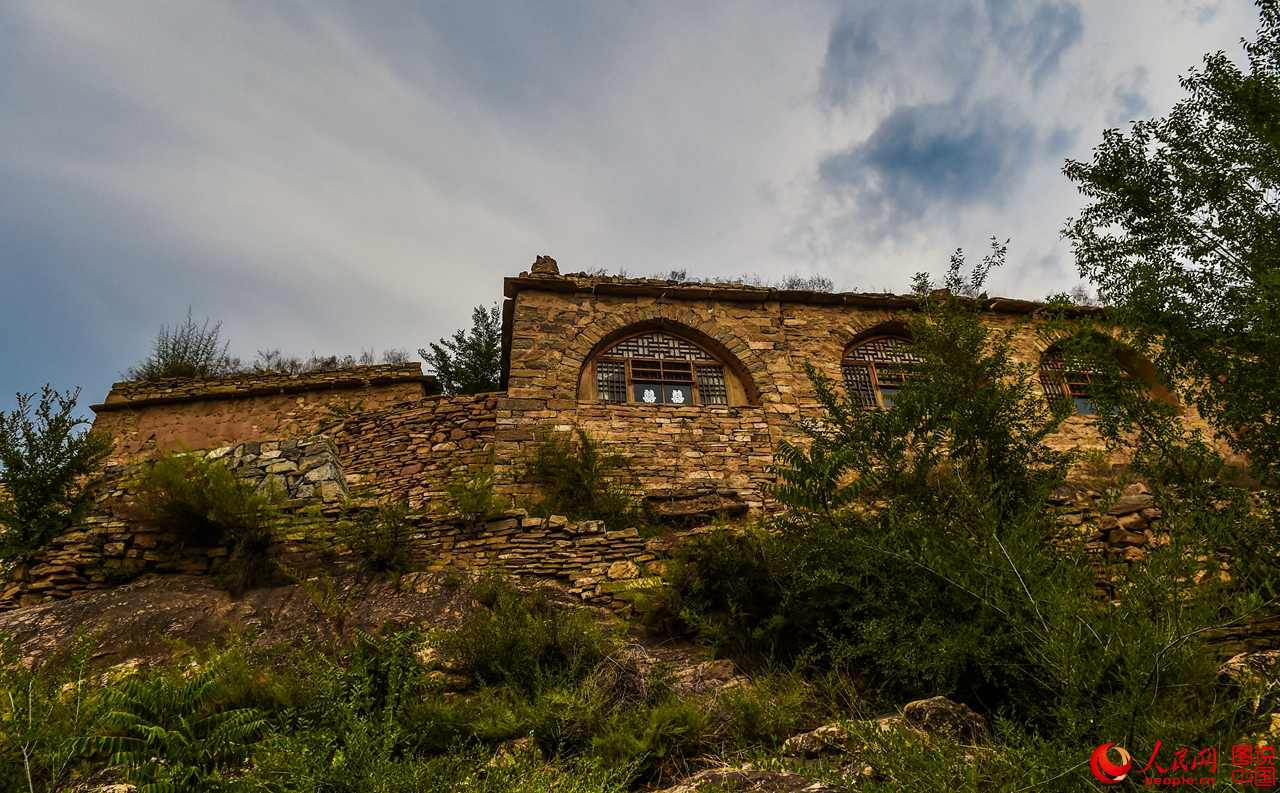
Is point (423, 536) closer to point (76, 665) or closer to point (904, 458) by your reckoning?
point (76, 665)

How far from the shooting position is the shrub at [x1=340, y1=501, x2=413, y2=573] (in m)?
6.35

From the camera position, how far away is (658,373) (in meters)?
11.2

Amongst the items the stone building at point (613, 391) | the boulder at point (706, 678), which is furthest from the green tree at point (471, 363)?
the boulder at point (706, 678)

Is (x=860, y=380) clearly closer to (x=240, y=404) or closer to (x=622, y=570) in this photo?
(x=622, y=570)

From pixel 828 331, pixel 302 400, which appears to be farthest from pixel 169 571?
pixel 828 331

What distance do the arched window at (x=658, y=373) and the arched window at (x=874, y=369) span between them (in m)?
2.33

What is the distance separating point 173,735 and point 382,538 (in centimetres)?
283

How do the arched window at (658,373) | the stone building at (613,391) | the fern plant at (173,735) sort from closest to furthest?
the fern plant at (173,735)
the stone building at (613,391)
the arched window at (658,373)

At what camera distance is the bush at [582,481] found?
8.32 meters

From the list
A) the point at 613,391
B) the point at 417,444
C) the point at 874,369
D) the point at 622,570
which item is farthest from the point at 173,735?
the point at 874,369

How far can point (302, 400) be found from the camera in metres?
11.6

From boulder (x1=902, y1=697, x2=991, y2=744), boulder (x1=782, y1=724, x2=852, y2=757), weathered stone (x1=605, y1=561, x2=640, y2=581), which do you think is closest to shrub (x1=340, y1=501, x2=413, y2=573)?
weathered stone (x1=605, y1=561, x2=640, y2=581)

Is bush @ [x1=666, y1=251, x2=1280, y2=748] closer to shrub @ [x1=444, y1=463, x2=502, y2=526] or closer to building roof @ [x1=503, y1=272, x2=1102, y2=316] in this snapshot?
shrub @ [x1=444, y1=463, x2=502, y2=526]

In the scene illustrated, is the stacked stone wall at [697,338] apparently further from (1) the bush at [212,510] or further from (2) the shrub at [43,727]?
(2) the shrub at [43,727]
